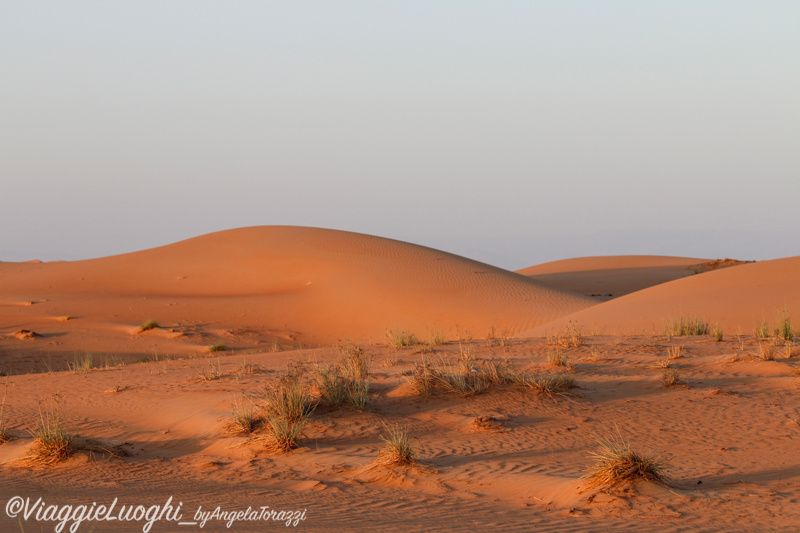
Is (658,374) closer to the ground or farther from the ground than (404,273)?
closer to the ground

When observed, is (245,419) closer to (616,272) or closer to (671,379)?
(671,379)

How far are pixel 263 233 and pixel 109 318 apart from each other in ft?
53.9

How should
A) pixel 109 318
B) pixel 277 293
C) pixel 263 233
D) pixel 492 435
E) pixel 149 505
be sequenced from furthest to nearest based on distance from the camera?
1. pixel 263 233
2. pixel 277 293
3. pixel 109 318
4. pixel 492 435
5. pixel 149 505

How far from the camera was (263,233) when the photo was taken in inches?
1591

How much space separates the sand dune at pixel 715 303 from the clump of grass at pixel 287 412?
35.3ft

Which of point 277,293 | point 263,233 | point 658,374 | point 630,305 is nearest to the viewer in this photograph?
point 658,374

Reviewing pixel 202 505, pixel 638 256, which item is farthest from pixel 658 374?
pixel 638 256

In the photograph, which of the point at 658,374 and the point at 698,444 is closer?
the point at 698,444

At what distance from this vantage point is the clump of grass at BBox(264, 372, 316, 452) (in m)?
7.53

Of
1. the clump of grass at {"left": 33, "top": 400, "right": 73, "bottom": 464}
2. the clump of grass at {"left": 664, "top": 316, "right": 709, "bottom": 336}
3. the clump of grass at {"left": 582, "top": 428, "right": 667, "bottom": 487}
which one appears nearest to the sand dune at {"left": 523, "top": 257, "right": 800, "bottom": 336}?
the clump of grass at {"left": 664, "top": 316, "right": 709, "bottom": 336}

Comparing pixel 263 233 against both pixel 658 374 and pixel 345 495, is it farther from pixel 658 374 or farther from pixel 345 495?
pixel 345 495

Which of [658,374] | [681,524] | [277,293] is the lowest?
[681,524]

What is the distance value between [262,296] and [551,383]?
853 inches

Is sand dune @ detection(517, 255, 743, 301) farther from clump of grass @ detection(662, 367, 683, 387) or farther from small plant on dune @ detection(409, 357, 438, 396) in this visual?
small plant on dune @ detection(409, 357, 438, 396)
